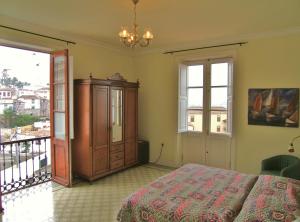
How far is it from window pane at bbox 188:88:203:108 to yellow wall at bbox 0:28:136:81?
155cm

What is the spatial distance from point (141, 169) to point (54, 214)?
2.28 meters

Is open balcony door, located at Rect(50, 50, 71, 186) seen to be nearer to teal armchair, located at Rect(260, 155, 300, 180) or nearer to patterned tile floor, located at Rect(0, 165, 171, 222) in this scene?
patterned tile floor, located at Rect(0, 165, 171, 222)

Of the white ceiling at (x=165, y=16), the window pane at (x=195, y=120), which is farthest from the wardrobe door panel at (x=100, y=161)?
the white ceiling at (x=165, y=16)

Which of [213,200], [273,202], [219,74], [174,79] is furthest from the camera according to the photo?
[174,79]

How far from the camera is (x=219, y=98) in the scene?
4633 millimetres

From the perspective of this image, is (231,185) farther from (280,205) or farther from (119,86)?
(119,86)

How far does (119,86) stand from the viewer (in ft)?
15.4

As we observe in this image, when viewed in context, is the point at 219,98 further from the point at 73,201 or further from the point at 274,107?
the point at 73,201

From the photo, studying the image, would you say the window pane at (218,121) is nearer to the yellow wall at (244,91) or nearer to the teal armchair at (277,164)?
the yellow wall at (244,91)

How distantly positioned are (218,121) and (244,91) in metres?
0.76

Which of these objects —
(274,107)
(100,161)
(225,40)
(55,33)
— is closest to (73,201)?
(100,161)

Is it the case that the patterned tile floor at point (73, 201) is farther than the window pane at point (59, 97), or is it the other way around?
the window pane at point (59, 97)

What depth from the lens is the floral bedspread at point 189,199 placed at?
1.94 metres

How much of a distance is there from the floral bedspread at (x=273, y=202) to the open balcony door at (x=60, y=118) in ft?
9.69
